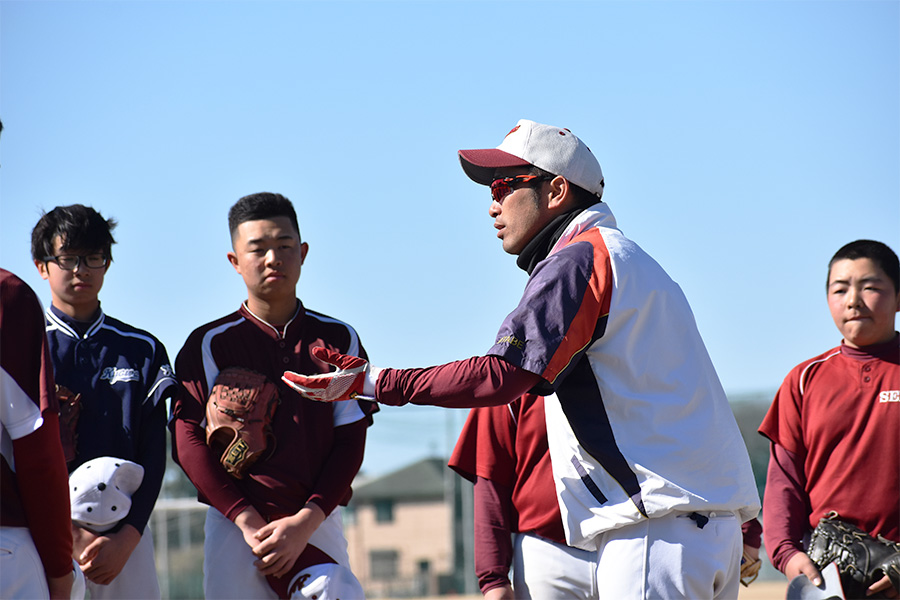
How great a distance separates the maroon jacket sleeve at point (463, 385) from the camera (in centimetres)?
329

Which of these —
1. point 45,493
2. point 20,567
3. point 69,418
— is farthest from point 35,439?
point 69,418

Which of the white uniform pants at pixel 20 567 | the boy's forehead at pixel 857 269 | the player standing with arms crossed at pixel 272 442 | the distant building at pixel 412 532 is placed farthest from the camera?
the distant building at pixel 412 532

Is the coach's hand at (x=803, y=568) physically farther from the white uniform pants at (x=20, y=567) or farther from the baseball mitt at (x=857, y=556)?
the white uniform pants at (x=20, y=567)

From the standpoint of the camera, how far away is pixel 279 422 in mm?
4863

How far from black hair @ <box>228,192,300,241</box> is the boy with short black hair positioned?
2.67 m

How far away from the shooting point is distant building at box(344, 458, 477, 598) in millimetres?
18828

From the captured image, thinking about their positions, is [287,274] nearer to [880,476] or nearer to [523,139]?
[523,139]

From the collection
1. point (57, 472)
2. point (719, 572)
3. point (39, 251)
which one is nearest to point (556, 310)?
point (719, 572)

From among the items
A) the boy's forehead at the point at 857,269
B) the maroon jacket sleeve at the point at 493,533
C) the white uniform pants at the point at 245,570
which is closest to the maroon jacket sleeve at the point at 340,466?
the white uniform pants at the point at 245,570

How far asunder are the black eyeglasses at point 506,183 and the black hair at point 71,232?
221cm

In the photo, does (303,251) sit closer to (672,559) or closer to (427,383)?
(427,383)

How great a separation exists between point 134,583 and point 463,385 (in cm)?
239

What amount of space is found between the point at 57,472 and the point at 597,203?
2081 mm

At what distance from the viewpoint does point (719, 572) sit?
3.39 m
